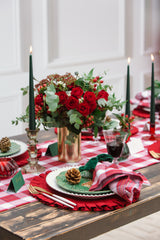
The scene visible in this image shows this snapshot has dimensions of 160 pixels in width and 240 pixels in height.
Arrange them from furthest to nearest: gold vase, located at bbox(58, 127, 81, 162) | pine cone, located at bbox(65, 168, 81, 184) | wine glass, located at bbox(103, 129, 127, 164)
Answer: gold vase, located at bbox(58, 127, 81, 162)
wine glass, located at bbox(103, 129, 127, 164)
pine cone, located at bbox(65, 168, 81, 184)

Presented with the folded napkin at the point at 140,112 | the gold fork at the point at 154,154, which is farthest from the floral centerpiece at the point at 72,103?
the folded napkin at the point at 140,112

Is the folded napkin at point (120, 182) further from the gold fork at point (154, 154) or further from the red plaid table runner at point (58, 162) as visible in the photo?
the gold fork at point (154, 154)

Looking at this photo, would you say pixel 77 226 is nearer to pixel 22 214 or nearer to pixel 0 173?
pixel 22 214

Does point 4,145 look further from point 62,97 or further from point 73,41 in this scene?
point 73,41

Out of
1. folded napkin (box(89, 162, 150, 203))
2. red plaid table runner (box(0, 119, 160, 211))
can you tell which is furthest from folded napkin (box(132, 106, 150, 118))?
folded napkin (box(89, 162, 150, 203))

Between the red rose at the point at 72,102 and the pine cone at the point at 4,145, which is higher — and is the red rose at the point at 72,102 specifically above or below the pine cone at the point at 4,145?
above

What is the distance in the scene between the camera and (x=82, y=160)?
1.73 m

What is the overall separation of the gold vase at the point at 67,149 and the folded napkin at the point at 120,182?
30cm

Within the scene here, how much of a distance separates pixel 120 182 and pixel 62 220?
0.76 ft

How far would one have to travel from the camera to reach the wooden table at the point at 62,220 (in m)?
1.14

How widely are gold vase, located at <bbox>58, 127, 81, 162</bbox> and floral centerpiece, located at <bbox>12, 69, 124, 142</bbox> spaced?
0.12 feet

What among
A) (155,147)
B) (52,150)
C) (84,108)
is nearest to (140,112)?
(155,147)

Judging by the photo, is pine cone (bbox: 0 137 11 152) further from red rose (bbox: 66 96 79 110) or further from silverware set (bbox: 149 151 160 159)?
silverware set (bbox: 149 151 160 159)

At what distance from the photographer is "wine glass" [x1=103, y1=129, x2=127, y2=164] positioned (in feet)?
5.07
